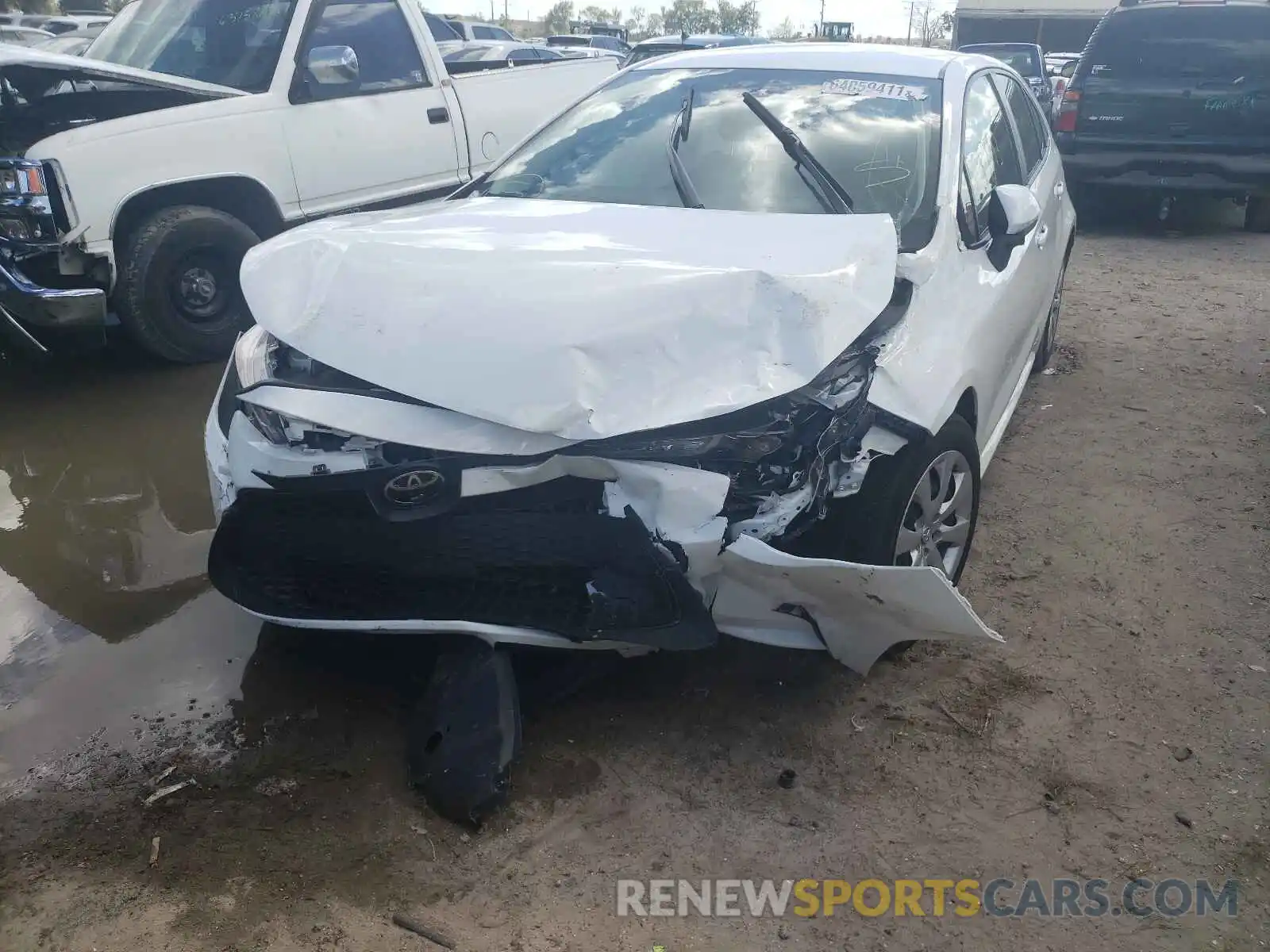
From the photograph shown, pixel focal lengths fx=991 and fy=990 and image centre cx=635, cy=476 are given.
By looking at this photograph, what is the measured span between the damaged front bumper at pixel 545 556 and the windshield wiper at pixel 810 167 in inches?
47.5

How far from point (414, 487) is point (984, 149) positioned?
8.60 ft

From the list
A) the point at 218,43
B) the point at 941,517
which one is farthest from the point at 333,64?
the point at 941,517

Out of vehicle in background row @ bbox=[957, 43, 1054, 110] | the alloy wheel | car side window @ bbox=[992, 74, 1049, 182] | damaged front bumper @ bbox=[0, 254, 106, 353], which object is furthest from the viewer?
vehicle in background row @ bbox=[957, 43, 1054, 110]

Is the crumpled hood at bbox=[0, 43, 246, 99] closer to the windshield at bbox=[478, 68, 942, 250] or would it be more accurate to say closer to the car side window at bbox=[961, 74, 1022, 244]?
the windshield at bbox=[478, 68, 942, 250]

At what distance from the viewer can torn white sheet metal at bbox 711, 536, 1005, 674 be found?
2307 mm

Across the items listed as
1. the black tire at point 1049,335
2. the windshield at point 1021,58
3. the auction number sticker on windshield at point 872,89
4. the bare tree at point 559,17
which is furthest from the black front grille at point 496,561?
the bare tree at point 559,17

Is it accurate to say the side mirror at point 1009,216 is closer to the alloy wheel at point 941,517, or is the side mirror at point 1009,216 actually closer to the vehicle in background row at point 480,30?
the alloy wheel at point 941,517

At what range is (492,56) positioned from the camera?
10656mm

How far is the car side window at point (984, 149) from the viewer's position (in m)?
3.43

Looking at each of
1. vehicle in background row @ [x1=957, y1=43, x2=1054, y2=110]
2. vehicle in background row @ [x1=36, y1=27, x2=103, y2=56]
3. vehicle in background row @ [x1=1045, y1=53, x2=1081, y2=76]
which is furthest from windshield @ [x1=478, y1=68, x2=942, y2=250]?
vehicle in background row @ [x1=1045, y1=53, x2=1081, y2=76]

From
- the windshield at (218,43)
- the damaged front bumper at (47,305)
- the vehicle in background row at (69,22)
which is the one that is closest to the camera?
the damaged front bumper at (47,305)

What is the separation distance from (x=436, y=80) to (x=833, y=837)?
543 centimetres

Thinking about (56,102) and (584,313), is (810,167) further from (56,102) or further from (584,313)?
(56,102)

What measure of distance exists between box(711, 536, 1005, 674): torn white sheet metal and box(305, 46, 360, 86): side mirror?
4.36 m
